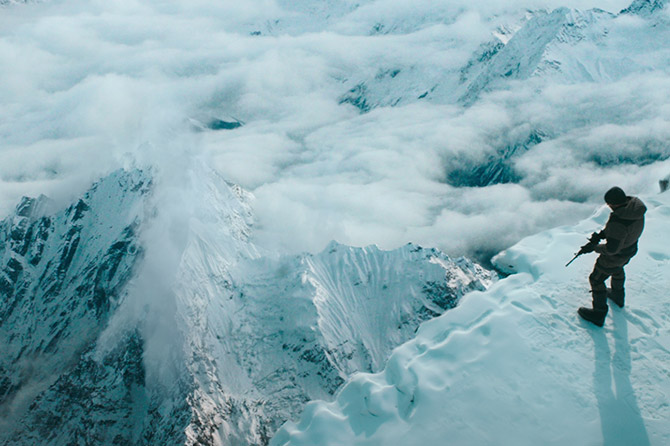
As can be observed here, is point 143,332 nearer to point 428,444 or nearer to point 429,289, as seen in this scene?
point 429,289

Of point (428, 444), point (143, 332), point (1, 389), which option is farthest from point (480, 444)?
point (1, 389)

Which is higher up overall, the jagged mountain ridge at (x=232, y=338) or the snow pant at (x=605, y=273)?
the snow pant at (x=605, y=273)

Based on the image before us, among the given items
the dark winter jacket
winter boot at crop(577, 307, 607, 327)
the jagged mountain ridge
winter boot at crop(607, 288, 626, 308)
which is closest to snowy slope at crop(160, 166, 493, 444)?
the jagged mountain ridge

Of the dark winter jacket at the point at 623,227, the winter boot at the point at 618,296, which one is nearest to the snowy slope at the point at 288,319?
the winter boot at the point at 618,296

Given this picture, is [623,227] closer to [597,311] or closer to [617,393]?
[597,311]

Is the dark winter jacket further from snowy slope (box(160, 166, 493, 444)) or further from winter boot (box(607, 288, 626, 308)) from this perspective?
snowy slope (box(160, 166, 493, 444))

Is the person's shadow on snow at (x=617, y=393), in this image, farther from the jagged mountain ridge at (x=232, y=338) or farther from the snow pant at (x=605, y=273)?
the jagged mountain ridge at (x=232, y=338)

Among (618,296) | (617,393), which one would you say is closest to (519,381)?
(617,393)

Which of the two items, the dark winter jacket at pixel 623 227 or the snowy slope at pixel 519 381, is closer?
the snowy slope at pixel 519 381
